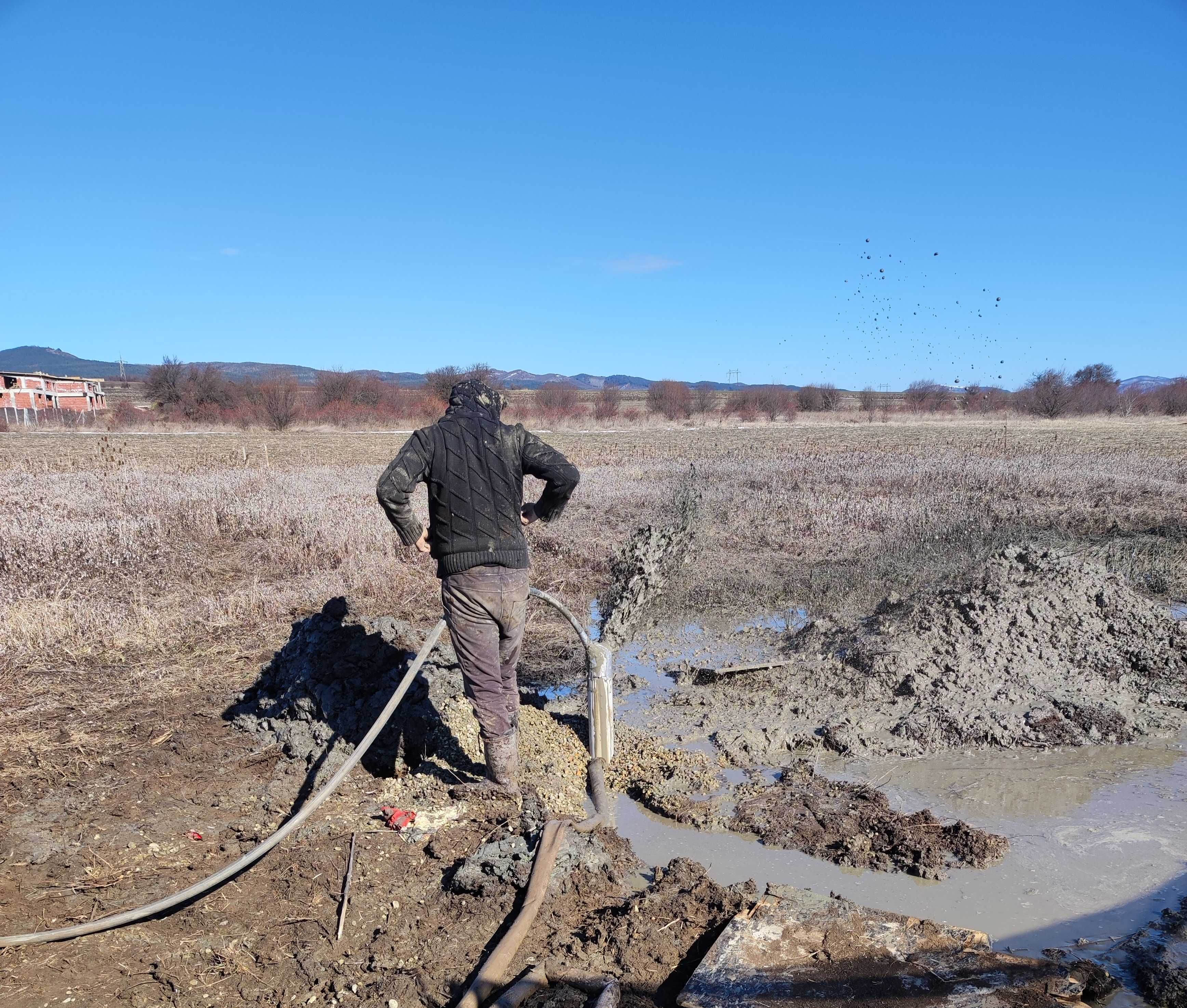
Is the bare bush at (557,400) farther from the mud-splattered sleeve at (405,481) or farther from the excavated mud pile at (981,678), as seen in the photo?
the mud-splattered sleeve at (405,481)

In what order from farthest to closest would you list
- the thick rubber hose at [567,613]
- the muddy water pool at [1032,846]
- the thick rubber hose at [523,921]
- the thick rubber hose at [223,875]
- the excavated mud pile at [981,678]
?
the excavated mud pile at [981,678]
the thick rubber hose at [567,613]
the muddy water pool at [1032,846]
the thick rubber hose at [223,875]
the thick rubber hose at [523,921]

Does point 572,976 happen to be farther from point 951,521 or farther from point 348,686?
point 951,521

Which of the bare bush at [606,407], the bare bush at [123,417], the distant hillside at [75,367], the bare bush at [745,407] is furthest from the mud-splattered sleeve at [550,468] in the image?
the distant hillside at [75,367]

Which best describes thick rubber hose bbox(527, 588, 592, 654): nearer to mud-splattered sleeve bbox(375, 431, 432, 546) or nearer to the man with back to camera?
the man with back to camera

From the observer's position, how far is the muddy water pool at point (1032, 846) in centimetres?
359

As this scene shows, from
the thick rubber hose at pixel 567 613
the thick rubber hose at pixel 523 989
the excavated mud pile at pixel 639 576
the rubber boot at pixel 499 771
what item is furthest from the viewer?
the excavated mud pile at pixel 639 576

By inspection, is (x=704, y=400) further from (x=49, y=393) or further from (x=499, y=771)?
(x=499, y=771)

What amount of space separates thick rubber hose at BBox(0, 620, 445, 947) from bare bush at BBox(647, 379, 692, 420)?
44621 millimetres

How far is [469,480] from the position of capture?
4.04 metres

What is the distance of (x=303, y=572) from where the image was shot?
Result: 371 inches

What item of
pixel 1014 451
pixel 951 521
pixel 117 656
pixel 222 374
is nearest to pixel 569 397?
pixel 222 374

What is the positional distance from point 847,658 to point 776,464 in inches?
487

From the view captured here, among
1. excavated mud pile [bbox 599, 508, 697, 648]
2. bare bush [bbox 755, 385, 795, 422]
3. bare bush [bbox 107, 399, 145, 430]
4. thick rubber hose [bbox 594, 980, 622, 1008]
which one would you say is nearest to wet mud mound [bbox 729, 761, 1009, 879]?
thick rubber hose [bbox 594, 980, 622, 1008]

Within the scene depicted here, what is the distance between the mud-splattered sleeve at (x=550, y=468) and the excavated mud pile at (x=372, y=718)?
167cm
